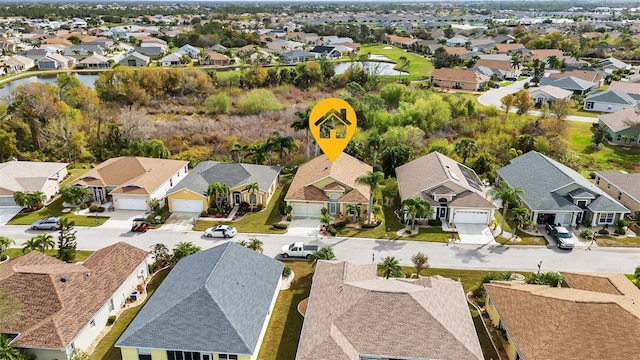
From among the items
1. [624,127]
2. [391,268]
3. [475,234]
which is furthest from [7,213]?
[624,127]

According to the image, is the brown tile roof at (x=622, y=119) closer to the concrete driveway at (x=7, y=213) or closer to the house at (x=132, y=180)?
the house at (x=132, y=180)

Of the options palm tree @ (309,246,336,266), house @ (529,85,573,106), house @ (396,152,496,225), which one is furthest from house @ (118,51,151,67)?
palm tree @ (309,246,336,266)

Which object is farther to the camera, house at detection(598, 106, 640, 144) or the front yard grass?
house at detection(598, 106, 640, 144)

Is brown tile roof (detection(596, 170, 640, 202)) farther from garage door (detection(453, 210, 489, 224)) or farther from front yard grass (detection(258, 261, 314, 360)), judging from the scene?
front yard grass (detection(258, 261, 314, 360))

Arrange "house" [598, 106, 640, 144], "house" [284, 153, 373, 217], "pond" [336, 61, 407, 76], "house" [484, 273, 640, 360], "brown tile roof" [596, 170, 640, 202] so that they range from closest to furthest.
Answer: "house" [484, 273, 640, 360] < "house" [284, 153, 373, 217] < "brown tile roof" [596, 170, 640, 202] < "house" [598, 106, 640, 144] < "pond" [336, 61, 407, 76]

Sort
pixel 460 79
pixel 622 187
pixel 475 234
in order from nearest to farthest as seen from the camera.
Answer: pixel 475 234
pixel 622 187
pixel 460 79

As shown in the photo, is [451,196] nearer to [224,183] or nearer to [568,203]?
[568,203]
